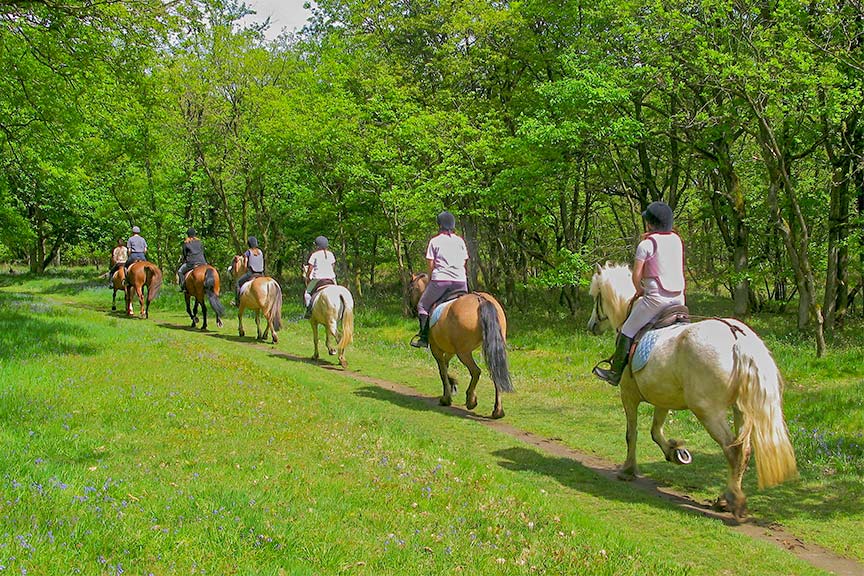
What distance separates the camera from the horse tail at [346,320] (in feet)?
52.7

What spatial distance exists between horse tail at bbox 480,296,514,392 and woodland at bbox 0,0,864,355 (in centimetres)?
696

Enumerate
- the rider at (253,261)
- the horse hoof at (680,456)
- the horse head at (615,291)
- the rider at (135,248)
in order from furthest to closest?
the rider at (135,248) → the rider at (253,261) → the horse head at (615,291) → the horse hoof at (680,456)

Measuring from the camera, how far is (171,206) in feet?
124

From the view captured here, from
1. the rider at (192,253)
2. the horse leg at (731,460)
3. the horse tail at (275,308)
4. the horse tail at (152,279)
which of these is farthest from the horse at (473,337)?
Answer: the horse tail at (152,279)

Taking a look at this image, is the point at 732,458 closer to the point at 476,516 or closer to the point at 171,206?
the point at 476,516

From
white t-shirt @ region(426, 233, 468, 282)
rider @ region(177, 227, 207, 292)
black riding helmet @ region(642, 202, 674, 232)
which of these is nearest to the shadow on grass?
A: rider @ region(177, 227, 207, 292)

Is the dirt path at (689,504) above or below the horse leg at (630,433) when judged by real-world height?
below

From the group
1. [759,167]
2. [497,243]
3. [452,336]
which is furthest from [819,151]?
[452,336]

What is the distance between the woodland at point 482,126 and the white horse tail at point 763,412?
6189mm

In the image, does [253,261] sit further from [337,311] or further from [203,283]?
[337,311]

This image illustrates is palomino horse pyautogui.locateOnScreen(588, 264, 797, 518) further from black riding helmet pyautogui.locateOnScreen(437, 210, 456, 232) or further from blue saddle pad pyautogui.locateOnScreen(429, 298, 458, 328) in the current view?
black riding helmet pyautogui.locateOnScreen(437, 210, 456, 232)

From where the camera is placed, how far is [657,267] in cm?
779

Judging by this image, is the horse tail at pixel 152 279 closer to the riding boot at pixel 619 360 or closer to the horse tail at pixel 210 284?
the horse tail at pixel 210 284

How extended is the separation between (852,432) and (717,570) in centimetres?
610
